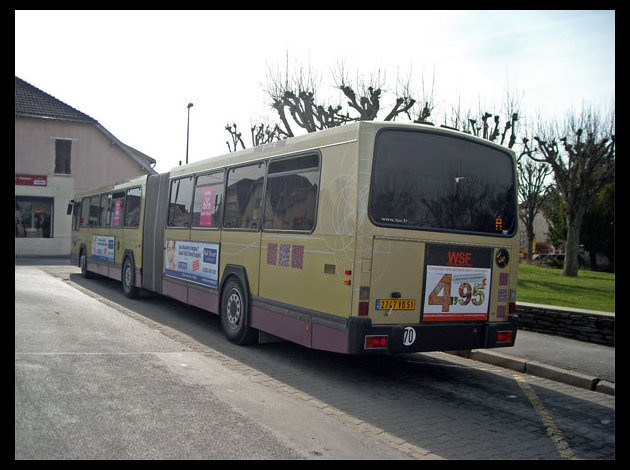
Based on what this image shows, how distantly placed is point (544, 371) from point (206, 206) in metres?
6.16

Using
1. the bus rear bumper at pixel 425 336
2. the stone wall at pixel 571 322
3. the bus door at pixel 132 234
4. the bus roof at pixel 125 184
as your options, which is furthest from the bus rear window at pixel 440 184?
the bus roof at pixel 125 184

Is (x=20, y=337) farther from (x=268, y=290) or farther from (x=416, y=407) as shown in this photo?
(x=416, y=407)

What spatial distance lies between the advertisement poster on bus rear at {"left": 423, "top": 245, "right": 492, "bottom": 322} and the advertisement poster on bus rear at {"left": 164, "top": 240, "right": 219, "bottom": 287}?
13.7 ft

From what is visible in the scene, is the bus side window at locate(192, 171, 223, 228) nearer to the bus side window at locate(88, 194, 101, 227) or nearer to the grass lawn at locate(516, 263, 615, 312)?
the grass lawn at locate(516, 263, 615, 312)

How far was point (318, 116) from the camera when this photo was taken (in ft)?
83.5

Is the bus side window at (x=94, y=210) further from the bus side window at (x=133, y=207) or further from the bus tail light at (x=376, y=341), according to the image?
the bus tail light at (x=376, y=341)

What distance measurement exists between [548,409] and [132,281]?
10370 mm

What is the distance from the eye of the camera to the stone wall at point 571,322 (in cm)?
994

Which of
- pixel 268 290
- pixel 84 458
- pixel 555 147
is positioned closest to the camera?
pixel 84 458

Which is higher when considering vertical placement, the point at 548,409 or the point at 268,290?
the point at 268,290

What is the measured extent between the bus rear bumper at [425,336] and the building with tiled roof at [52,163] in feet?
96.9

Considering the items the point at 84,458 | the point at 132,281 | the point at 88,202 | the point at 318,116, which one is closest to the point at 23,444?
the point at 84,458

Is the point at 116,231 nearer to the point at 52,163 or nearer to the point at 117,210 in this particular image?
the point at 117,210

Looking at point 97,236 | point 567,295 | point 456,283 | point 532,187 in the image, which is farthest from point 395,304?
point 532,187
